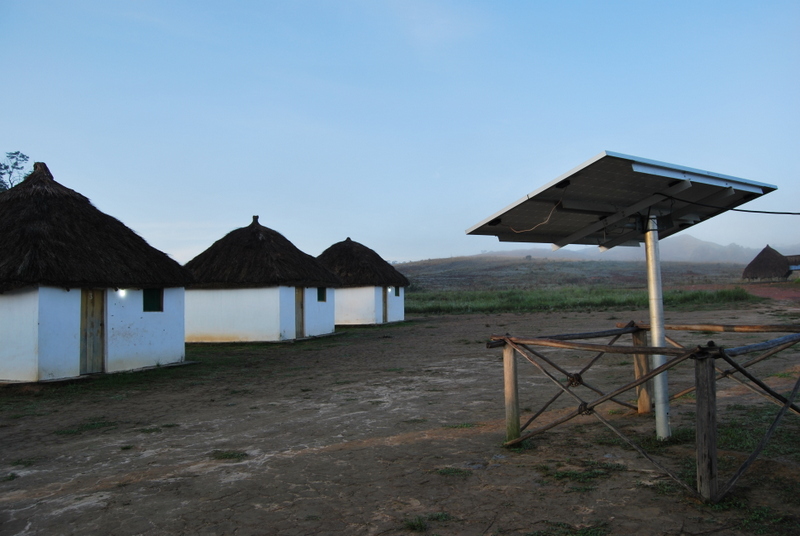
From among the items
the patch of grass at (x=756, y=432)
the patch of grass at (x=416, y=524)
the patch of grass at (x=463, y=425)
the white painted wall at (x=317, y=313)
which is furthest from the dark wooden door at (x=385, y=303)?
the patch of grass at (x=416, y=524)

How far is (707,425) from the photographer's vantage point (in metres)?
3.96

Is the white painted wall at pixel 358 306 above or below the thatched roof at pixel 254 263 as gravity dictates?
below

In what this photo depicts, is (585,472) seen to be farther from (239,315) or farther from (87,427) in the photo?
(239,315)

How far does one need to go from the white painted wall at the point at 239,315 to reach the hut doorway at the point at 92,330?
292 inches

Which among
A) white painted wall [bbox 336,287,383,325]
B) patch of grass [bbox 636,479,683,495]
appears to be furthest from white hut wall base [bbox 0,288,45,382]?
white painted wall [bbox 336,287,383,325]

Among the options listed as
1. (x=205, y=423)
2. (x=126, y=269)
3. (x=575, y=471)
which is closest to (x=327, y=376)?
(x=205, y=423)

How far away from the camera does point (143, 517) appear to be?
4.23m

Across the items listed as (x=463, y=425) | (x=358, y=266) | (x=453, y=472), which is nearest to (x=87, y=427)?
(x=463, y=425)

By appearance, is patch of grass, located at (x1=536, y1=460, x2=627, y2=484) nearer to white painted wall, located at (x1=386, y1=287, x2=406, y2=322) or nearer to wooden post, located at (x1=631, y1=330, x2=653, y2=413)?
wooden post, located at (x1=631, y1=330, x2=653, y2=413)

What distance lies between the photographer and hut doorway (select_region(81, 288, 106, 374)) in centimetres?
1210

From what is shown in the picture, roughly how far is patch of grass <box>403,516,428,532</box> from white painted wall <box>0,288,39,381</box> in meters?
9.96

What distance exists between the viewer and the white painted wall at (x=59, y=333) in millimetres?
11031

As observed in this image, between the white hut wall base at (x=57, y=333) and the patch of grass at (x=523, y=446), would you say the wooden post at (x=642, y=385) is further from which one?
the white hut wall base at (x=57, y=333)

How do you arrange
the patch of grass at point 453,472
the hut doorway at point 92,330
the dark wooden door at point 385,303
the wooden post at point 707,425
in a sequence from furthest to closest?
the dark wooden door at point 385,303
the hut doorway at point 92,330
the patch of grass at point 453,472
the wooden post at point 707,425
